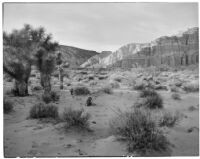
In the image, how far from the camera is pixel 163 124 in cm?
456

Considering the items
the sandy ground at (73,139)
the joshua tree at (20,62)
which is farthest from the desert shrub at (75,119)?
the joshua tree at (20,62)

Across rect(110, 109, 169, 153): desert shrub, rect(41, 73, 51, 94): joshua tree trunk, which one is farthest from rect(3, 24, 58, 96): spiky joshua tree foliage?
rect(110, 109, 169, 153): desert shrub

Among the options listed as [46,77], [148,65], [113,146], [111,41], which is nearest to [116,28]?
[111,41]

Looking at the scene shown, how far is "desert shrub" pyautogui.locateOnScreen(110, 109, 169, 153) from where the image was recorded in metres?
3.34

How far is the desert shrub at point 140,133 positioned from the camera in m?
3.34

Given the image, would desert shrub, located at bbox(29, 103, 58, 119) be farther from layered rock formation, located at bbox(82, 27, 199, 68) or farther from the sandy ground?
layered rock formation, located at bbox(82, 27, 199, 68)

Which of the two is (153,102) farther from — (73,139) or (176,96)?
(73,139)

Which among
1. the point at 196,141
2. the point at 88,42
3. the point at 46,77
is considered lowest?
the point at 196,141

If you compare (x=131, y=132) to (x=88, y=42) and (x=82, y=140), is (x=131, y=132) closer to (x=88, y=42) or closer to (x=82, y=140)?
(x=82, y=140)

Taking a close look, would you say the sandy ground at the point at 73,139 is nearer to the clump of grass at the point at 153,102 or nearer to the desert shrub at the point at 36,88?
the clump of grass at the point at 153,102

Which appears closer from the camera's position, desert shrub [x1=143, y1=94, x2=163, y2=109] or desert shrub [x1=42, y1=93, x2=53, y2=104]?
desert shrub [x1=143, y1=94, x2=163, y2=109]

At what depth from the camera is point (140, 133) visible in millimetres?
3375

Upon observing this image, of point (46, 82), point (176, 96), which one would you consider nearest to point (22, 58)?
point (46, 82)

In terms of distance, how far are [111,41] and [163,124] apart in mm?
2462
